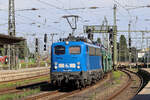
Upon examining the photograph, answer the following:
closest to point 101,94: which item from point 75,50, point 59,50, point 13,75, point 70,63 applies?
point 70,63

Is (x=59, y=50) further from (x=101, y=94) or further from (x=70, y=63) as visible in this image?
(x=101, y=94)

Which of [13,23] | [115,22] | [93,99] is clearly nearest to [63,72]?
[93,99]

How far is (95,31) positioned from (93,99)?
103 ft

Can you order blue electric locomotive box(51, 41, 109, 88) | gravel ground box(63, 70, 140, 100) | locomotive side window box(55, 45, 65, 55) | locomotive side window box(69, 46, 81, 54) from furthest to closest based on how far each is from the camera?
locomotive side window box(55, 45, 65, 55)
locomotive side window box(69, 46, 81, 54)
blue electric locomotive box(51, 41, 109, 88)
gravel ground box(63, 70, 140, 100)

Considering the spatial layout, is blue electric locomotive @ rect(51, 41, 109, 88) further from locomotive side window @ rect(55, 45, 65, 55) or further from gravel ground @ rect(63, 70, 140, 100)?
gravel ground @ rect(63, 70, 140, 100)

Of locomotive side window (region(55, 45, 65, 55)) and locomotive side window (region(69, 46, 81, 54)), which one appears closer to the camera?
locomotive side window (region(69, 46, 81, 54))

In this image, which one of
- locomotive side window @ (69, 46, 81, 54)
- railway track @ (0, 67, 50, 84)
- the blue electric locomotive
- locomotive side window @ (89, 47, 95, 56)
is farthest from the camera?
railway track @ (0, 67, 50, 84)

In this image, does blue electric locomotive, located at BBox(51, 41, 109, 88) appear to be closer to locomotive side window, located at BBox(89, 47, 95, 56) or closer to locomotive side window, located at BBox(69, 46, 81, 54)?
locomotive side window, located at BBox(69, 46, 81, 54)

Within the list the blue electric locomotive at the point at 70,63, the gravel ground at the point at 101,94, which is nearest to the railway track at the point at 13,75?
the blue electric locomotive at the point at 70,63

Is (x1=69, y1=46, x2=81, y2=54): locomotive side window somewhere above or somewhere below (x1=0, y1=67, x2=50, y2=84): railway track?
above

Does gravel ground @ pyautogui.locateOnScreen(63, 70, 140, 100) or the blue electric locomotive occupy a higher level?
the blue electric locomotive

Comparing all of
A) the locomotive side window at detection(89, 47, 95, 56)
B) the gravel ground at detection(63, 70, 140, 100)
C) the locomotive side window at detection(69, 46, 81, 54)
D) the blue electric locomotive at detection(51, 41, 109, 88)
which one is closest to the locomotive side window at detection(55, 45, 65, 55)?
the blue electric locomotive at detection(51, 41, 109, 88)

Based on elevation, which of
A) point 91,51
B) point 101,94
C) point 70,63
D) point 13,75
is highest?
point 91,51

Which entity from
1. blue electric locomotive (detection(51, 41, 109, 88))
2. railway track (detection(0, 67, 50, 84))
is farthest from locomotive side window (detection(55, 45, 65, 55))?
railway track (detection(0, 67, 50, 84))
